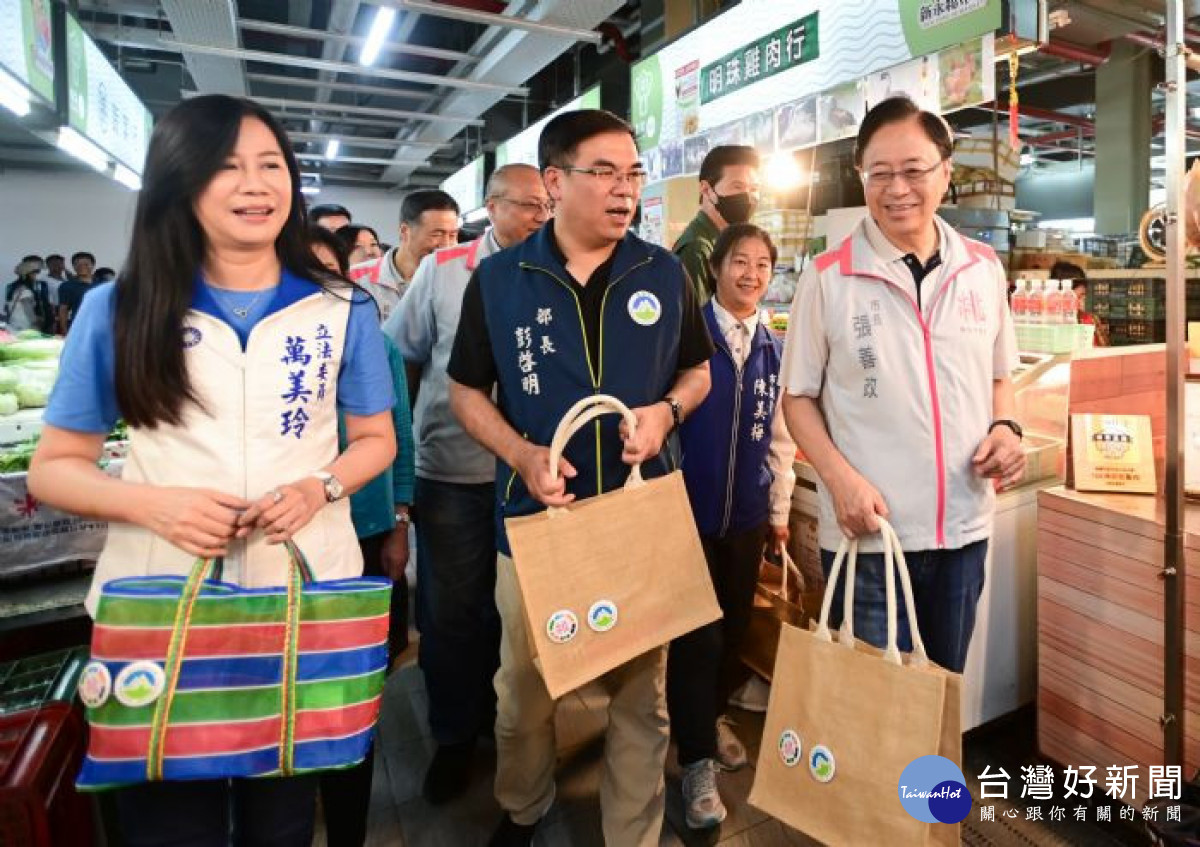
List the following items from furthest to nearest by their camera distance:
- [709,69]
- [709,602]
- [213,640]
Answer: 1. [709,69]
2. [709,602]
3. [213,640]

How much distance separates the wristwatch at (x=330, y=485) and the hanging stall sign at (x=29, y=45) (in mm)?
3823

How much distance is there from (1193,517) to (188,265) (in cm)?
256

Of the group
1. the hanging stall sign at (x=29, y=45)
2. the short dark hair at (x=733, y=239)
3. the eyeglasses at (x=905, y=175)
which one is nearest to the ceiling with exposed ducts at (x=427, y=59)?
the hanging stall sign at (x=29, y=45)

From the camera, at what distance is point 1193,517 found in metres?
2.08

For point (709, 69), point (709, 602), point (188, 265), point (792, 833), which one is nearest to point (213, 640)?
point (188, 265)

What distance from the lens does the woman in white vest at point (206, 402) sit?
123 cm

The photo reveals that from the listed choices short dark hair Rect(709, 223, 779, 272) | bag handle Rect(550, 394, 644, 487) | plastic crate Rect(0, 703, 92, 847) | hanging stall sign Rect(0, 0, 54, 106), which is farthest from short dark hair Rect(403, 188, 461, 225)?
plastic crate Rect(0, 703, 92, 847)

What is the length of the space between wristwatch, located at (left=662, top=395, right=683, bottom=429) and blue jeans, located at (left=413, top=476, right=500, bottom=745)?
0.84 m

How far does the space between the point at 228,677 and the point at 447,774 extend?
139 centimetres

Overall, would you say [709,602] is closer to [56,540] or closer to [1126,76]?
A: [56,540]

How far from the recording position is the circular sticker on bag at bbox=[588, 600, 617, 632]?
151 centimetres

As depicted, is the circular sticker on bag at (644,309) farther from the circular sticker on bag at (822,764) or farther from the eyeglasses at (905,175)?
the circular sticker on bag at (822,764)

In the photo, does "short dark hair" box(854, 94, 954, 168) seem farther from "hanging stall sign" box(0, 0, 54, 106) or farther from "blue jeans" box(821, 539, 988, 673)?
"hanging stall sign" box(0, 0, 54, 106)

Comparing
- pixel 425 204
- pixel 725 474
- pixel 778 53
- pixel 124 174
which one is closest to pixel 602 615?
pixel 725 474
